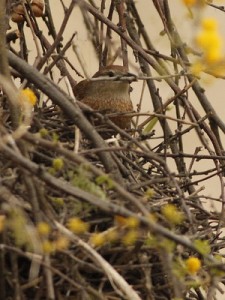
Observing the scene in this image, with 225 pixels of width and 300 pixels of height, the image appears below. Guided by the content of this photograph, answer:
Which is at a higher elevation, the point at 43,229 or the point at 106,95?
the point at 106,95

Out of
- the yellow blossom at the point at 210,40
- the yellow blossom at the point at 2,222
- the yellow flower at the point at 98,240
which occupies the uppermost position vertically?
the yellow blossom at the point at 210,40

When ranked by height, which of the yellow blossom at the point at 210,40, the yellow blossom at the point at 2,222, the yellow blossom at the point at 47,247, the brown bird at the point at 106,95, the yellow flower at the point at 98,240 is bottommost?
the yellow blossom at the point at 47,247

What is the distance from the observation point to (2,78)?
3.60 feet

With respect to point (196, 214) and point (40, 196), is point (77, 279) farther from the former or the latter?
point (196, 214)

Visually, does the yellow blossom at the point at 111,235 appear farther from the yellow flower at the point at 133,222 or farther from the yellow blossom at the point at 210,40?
the yellow blossom at the point at 210,40

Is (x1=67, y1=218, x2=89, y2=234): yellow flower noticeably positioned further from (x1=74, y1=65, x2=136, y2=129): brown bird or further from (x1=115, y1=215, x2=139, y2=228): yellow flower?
(x1=74, y1=65, x2=136, y2=129): brown bird

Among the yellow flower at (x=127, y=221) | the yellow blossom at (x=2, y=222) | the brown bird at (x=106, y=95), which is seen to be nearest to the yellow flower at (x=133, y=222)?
the yellow flower at (x=127, y=221)

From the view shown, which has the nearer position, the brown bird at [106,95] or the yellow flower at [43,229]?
the yellow flower at [43,229]

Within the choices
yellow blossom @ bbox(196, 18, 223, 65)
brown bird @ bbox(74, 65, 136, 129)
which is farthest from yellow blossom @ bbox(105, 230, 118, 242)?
brown bird @ bbox(74, 65, 136, 129)

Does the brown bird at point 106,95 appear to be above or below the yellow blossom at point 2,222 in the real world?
above

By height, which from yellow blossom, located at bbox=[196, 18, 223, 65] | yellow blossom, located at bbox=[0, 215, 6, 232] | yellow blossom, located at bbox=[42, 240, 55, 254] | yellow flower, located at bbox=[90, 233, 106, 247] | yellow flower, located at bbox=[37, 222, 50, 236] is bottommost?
yellow blossom, located at bbox=[42, 240, 55, 254]

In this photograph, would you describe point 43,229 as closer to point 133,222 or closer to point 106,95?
point 133,222

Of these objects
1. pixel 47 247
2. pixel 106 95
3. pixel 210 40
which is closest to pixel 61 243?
pixel 47 247

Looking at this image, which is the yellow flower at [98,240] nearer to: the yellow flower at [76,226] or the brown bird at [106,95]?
the yellow flower at [76,226]
